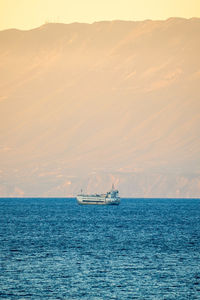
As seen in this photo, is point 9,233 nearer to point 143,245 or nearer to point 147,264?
point 143,245

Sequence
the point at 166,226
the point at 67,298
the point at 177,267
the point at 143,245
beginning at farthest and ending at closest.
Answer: the point at 166,226 → the point at 143,245 → the point at 177,267 → the point at 67,298

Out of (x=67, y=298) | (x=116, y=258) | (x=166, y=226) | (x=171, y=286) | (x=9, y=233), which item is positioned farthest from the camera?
(x=166, y=226)

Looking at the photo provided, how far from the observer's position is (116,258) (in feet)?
297

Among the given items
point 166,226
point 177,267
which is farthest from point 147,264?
point 166,226

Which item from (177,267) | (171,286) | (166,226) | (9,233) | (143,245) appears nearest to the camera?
(171,286)

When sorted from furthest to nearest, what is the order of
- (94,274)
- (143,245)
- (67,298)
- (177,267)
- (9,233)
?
(9,233) → (143,245) → (177,267) → (94,274) → (67,298)

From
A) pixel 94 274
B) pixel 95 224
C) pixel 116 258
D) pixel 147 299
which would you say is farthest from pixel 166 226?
pixel 147 299

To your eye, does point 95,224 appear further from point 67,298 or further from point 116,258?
point 67,298

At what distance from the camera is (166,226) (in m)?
150

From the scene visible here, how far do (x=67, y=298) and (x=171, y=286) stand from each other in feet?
37.0

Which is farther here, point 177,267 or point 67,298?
point 177,267

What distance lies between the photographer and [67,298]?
220ft

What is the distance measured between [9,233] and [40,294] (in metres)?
57.9

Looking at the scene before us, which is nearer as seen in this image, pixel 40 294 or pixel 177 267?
pixel 40 294
